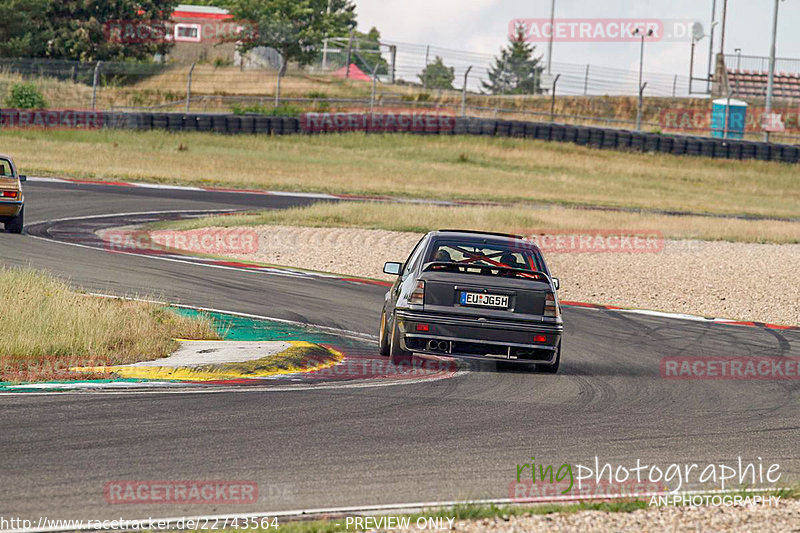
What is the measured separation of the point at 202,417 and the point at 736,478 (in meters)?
3.41

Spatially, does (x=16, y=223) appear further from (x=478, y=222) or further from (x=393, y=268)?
(x=393, y=268)

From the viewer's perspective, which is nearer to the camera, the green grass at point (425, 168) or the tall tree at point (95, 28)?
the green grass at point (425, 168)

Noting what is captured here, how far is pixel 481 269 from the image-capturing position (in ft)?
33.2

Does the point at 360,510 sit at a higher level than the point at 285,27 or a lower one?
lower

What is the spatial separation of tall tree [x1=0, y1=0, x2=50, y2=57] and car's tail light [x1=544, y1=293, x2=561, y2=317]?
56086 mm

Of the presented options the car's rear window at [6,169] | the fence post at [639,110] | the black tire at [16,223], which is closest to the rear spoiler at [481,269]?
the car's rear window at [6,169]

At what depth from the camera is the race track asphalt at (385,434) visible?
19.0 feet

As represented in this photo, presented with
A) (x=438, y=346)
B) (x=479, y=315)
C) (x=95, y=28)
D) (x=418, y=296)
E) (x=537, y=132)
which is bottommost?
(x=438, y=346)

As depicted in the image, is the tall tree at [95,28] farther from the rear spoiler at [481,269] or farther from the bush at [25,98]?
the rear spoiler at [481,269]

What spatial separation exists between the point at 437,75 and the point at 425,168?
397 inches

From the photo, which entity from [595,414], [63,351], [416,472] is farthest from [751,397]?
[63,351]

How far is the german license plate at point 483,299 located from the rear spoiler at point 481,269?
331 mm

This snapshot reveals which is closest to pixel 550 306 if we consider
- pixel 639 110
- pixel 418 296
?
pixel 418 296

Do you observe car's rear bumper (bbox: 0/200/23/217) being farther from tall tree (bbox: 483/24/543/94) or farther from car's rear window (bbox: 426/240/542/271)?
tall tree (bbox: 483/24/543/94)
